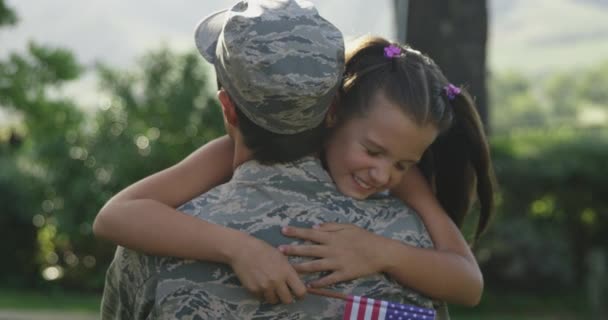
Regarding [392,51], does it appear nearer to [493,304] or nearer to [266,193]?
[266,193]

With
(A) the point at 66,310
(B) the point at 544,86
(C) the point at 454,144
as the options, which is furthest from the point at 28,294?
(B) the point at 544,86

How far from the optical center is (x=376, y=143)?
2.78 m

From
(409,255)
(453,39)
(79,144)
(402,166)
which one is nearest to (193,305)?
(409,255)

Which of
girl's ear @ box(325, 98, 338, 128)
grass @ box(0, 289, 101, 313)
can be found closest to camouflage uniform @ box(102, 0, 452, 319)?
girl's ear @ box(325, 98, 338, 128)

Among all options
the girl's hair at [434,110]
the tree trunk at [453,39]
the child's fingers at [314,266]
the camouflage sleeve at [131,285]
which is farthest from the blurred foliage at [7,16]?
the child's fingers at [314,266]

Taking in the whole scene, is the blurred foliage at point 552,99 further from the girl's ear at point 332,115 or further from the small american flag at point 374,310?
the small american flag at point 374,310

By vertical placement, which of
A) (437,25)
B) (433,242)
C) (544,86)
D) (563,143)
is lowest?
(544,86)

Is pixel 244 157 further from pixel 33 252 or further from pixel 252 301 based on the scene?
pixel 33 252

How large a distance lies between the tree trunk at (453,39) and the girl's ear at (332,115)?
447cm

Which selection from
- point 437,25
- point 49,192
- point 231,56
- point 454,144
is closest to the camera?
point 231,56

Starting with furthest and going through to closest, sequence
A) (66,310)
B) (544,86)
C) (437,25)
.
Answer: (544,86), (66,310), (437,25)

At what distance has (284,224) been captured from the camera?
2613 mm

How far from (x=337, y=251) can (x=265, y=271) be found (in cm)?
16

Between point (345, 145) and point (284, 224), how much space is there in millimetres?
276
